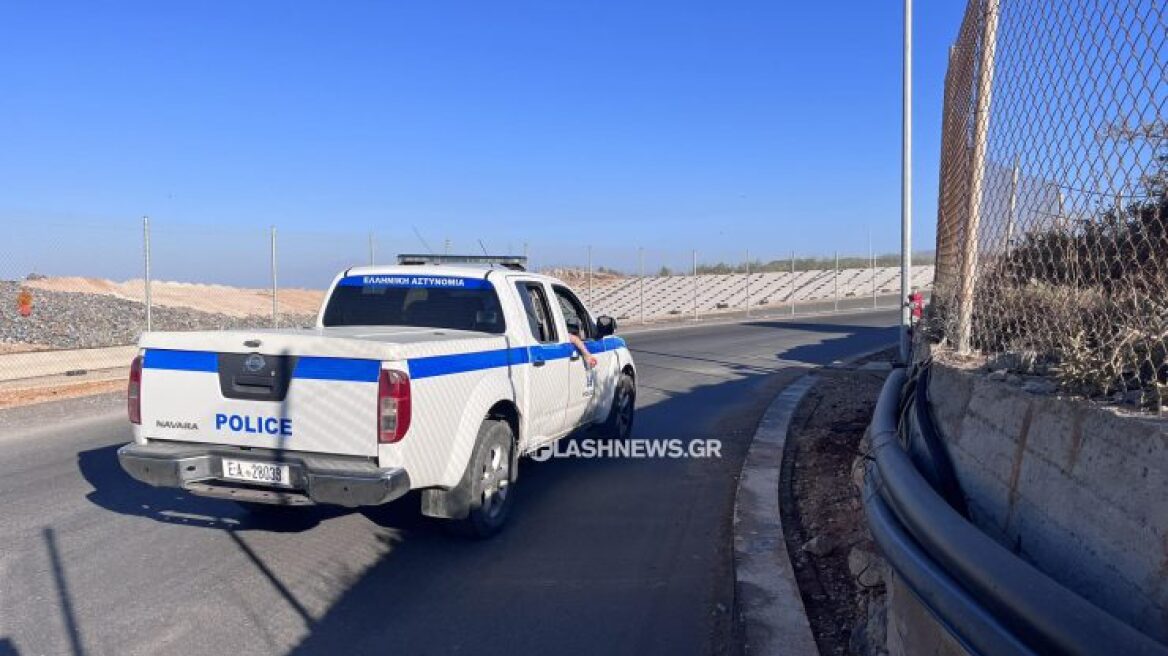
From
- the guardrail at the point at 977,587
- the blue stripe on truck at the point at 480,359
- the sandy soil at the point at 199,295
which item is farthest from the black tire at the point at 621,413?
the sandy soil at the point at 199,295

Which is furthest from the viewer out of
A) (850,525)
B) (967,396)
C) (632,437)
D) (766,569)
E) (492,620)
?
(632,437)

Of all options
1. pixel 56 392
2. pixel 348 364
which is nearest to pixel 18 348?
pixel 56 392

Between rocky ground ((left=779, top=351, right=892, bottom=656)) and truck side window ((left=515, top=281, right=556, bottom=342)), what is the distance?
2.24 meters

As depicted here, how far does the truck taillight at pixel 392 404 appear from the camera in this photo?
480 cm

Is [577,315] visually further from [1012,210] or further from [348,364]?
[1012,210]

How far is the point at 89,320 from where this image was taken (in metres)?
21.3

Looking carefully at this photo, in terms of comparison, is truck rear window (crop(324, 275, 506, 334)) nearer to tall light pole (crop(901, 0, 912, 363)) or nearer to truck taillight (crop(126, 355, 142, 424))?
truck taillight (crop(126, 355, 142, 424))

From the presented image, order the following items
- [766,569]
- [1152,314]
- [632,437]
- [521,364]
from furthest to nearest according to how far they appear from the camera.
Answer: [632,437]
[521,364]
[766,569]
[1152,314]

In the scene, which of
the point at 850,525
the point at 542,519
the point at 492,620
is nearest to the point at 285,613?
the point at 492,620

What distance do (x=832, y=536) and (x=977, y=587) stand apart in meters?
3.22

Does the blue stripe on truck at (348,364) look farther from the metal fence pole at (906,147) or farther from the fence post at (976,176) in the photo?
the metal fence pole at (906,147)

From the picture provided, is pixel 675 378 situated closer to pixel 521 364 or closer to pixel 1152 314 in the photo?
pixel 521 364

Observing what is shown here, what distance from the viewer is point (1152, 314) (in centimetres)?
277

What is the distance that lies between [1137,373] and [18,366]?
53.7ft
